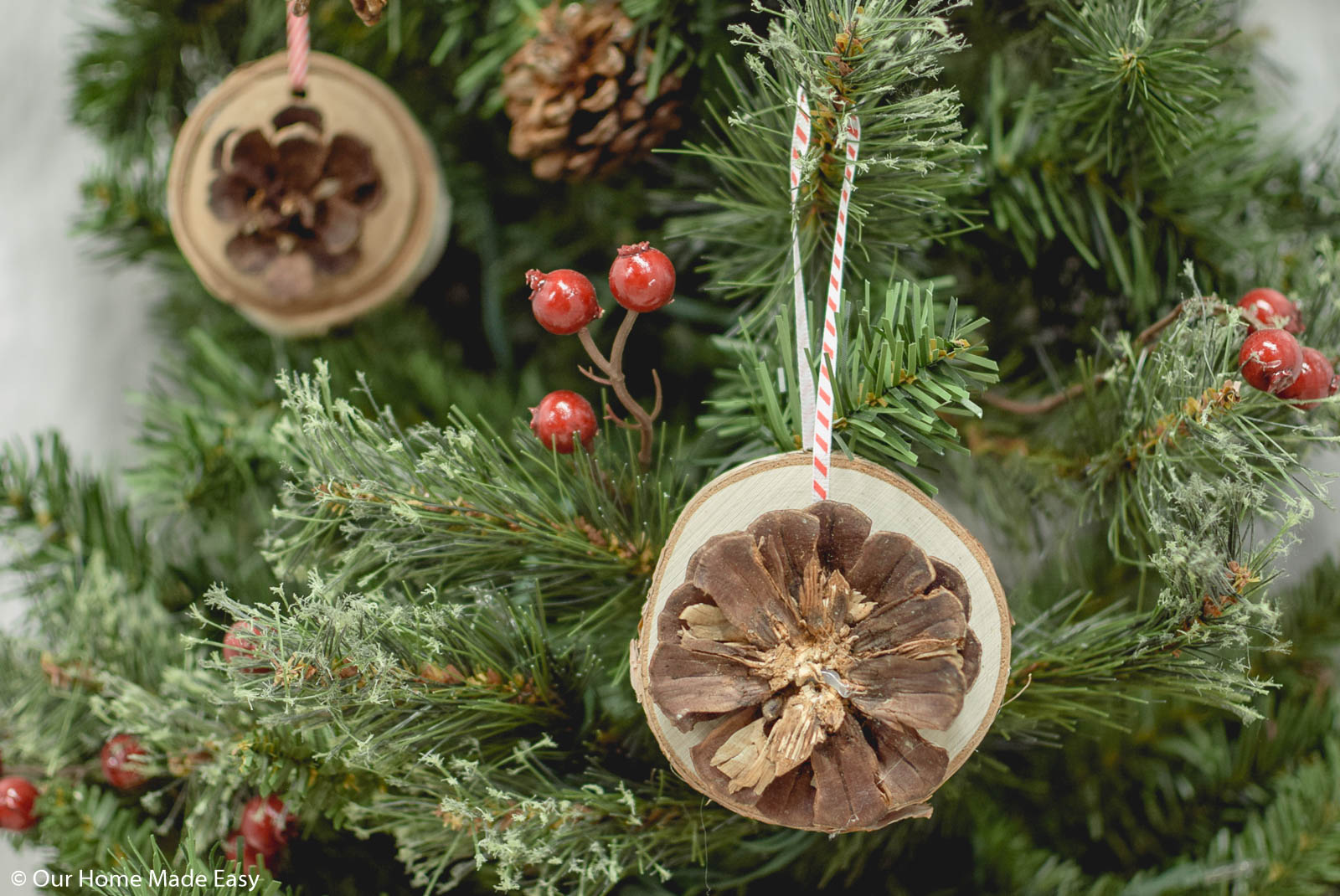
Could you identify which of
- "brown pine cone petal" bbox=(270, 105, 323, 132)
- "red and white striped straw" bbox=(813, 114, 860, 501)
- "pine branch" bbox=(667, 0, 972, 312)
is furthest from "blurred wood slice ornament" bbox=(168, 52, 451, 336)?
"red and white striped straw" bbox=(813, 114, 860, 501)

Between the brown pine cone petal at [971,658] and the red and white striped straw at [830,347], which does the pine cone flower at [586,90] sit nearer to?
the red and white striped straw at [830,347]

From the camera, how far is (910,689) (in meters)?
0.36

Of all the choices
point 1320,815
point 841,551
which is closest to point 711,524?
point 841,551

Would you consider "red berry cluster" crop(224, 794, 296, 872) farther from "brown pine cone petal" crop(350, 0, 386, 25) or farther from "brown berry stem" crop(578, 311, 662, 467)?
"brown pine cone petal" crop(350, 0, 386, 25)

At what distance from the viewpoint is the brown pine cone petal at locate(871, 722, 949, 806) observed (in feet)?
1.20

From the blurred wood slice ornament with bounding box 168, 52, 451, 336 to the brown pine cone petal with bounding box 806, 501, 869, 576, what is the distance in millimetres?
370

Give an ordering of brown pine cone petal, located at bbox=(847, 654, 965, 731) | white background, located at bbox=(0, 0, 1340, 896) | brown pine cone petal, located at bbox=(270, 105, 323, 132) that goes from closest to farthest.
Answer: brown pine cone petal, located at bbox=(847, 654, 965, 731) → brown pine cone petal, located at bbox=(270, 105, 323, 132) → white background, located at bbox=(0, 0, 1340, 896)

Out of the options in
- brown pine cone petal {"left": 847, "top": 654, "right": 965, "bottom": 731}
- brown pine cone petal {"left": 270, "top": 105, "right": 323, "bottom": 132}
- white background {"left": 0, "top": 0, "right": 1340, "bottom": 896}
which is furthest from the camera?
white background {"left": 0, "top": 0, "right": 1340, "bottom": 896}

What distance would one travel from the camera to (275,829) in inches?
19.0

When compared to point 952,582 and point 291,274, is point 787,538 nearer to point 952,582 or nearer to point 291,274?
point 952,582

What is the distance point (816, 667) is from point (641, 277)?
0.18 metres

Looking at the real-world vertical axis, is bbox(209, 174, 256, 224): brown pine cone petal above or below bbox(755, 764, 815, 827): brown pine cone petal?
above

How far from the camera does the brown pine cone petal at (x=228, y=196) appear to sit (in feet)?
1.92

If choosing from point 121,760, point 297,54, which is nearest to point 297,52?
point 297,54
